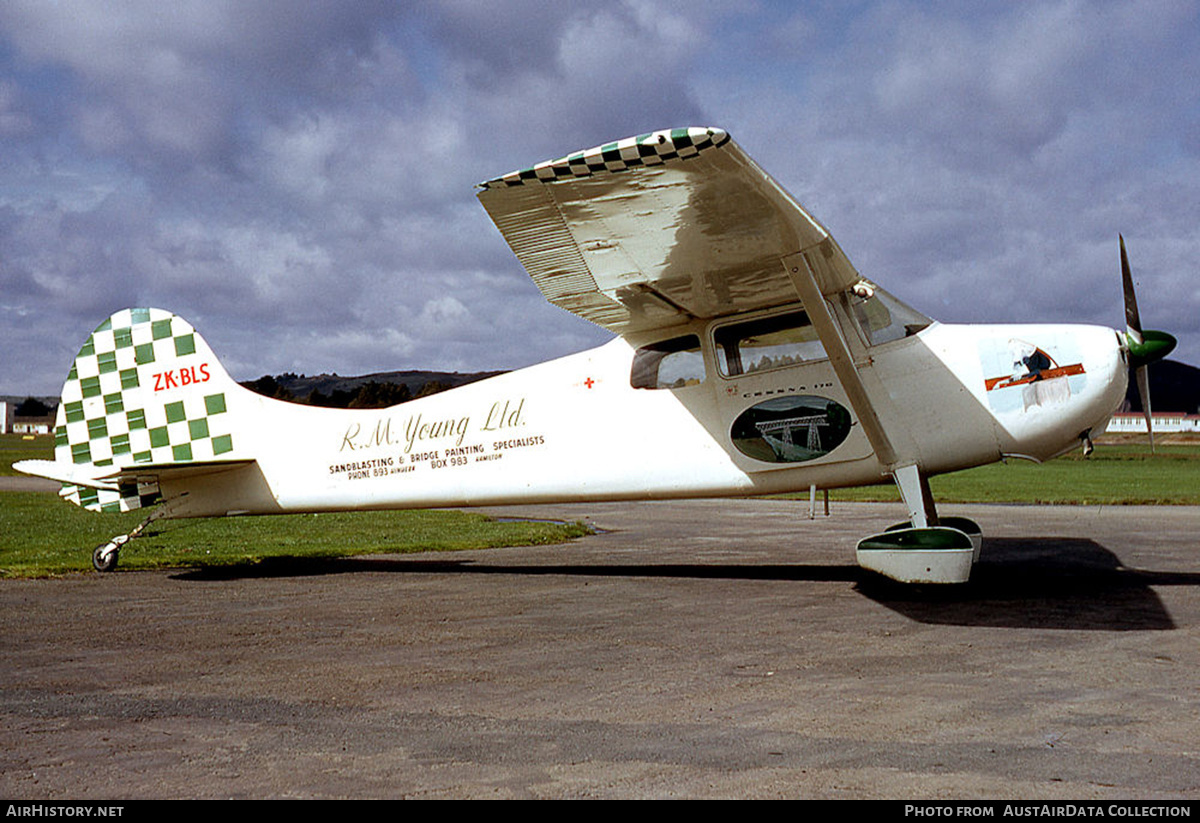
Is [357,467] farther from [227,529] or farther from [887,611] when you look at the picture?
[227,529]

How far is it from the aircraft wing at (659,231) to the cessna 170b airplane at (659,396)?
0.02m

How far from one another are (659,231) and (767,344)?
2.03 m

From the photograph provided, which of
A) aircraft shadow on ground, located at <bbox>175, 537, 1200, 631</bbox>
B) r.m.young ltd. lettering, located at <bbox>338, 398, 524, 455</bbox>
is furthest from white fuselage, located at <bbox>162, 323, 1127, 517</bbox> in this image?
aircraft shadow on ground, located at <bbox>175, 537, 1200, 631</bbox>

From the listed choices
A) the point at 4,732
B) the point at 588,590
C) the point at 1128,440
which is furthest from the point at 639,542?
the point at 1128,440

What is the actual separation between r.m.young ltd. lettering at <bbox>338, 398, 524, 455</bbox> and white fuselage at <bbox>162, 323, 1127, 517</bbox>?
0.01 meters

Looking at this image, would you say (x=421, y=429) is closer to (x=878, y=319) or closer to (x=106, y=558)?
(x=106, y=558)

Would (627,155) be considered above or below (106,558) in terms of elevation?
above

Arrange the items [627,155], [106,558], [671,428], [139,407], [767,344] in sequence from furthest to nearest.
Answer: [139,407]
[106,558]
[671,428]
[767,344]
[627,155]

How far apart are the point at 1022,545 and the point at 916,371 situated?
5.02m

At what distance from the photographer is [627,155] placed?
5008mm

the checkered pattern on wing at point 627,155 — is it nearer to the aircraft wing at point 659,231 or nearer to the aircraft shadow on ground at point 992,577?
the aircraft wing at point 659,231

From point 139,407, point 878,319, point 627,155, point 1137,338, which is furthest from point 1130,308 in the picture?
point 139,407

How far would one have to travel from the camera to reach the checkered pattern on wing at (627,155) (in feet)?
15.9

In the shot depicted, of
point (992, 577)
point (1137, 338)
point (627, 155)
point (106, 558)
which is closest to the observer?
point (627, 155)
